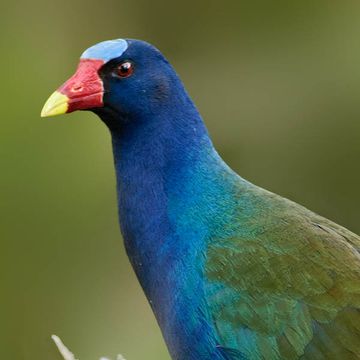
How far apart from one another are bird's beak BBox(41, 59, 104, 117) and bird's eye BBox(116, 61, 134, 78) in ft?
0.21

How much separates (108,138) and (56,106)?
1631mm

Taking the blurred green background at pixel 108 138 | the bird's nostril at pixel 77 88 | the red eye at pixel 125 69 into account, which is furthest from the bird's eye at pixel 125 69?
the blurred green background at pixel 108 138

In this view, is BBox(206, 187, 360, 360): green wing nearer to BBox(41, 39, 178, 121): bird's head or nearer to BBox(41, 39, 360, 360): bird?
BBox(41, 39, 360, 360): bird

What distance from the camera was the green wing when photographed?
278 centimetres

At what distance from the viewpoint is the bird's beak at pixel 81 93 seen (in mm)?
2938

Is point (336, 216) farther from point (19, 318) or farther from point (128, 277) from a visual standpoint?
point (19, 318)

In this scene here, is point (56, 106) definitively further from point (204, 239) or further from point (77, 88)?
point (204, 239)

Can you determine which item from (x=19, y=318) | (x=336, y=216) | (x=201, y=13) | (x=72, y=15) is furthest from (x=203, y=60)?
(x=19, y=318)

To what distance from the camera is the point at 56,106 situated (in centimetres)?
293

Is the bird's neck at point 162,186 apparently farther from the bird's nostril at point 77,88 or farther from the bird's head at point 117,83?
the bird's nostril at point 77,88

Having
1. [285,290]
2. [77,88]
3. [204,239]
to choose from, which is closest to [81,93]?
[77,88]

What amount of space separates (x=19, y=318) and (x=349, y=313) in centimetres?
187

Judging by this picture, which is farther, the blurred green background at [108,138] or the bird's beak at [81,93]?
the blurred green background at [108,138]

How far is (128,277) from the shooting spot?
15.3 feet
